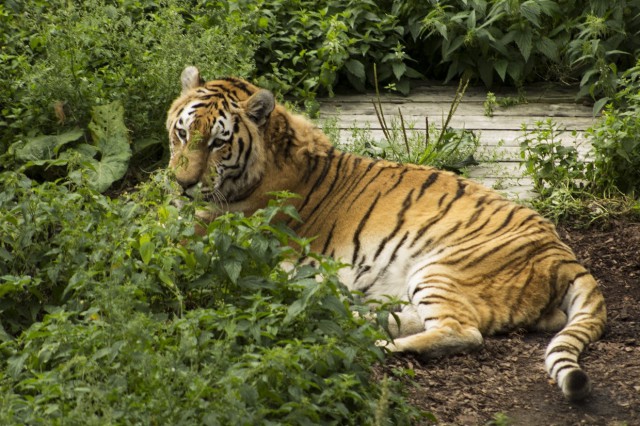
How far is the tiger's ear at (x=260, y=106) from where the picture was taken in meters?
5.99

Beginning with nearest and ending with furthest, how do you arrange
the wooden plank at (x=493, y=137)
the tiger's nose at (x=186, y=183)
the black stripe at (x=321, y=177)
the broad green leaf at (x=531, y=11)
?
the tiger's nose at (x=186, y=183)
the black stripe at (x=321, y=177)
the wooden plank at (x=493, y=137)
the broad green leaf at (x=531, y=11)

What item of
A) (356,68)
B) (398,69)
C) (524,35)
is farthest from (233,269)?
(524,35)

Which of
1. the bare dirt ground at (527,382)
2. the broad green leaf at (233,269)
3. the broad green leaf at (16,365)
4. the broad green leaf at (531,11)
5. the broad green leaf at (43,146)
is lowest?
the bare dirt ground at (527,382)

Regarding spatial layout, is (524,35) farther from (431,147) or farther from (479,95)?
(431,147)

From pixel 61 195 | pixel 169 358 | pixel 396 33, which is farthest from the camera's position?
pixel 396 33

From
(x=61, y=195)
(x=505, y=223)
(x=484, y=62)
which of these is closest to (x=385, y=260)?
(x=505, y=223)

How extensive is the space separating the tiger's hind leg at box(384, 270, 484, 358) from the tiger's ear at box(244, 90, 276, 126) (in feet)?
3.92

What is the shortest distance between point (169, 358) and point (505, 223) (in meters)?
2.70

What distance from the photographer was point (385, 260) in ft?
19.2

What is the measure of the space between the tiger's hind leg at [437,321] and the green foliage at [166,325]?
0.75m

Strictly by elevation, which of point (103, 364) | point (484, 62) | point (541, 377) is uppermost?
point (484, 62)

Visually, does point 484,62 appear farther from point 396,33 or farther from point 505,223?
point 505,223

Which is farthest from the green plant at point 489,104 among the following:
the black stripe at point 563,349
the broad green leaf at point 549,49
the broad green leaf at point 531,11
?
the black stripe at point 563,349

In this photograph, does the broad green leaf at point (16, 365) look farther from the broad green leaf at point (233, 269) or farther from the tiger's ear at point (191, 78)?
the tiger's ear at point (191, 78)
